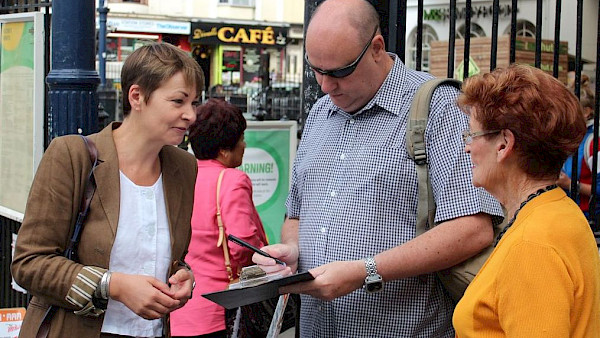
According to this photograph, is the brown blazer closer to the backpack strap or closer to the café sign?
the backpack strap

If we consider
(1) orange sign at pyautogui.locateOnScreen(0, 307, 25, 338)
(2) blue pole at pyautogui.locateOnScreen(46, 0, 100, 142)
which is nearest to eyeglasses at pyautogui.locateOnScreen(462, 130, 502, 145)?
(2) blue pole at pyautogui.locateOnScreen(46, 0, 100, 142)

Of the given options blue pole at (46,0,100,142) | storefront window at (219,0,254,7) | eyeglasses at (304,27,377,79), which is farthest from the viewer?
storefront window at (219,0,254,7)

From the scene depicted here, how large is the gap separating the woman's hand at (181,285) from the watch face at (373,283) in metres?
→ 0.63

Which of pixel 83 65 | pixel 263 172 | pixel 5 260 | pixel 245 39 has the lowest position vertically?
pixel 5 260

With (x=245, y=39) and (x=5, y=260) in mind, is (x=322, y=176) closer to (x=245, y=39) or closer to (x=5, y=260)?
(x=5, y=260)

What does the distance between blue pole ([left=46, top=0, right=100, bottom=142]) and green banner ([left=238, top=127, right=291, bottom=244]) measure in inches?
109

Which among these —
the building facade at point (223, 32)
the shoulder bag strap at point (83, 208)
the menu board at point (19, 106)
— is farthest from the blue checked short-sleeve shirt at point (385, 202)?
the building facade at point (223, 32)

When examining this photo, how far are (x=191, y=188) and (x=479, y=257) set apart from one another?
3.60 feet

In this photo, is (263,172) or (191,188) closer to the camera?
(191,188)

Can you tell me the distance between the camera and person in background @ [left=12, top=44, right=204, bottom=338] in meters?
2.69

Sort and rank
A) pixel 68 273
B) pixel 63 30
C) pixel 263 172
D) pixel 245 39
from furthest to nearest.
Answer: pixel 245 39, pixel 263 172, pixel 63 30, pixel 68 273

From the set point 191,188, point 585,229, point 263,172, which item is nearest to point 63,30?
point 191,188

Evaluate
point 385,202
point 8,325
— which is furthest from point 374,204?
point 8,325

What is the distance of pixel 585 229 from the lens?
219 cm
